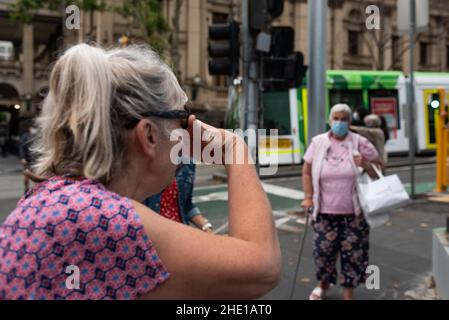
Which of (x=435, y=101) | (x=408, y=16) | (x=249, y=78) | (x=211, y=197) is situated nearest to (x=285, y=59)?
(x=249, y=78)

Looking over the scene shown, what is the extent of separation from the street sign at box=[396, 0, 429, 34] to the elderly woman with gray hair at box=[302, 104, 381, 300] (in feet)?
16.5

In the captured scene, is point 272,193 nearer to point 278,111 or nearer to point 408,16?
point 278,111

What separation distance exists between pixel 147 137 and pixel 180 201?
6.30ft

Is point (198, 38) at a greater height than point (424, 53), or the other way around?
point (424, 53)

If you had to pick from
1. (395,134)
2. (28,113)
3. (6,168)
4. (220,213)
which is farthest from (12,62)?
(220,213)

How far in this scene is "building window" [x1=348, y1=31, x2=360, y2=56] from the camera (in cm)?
3656

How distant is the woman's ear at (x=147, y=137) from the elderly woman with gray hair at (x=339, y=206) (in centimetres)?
328

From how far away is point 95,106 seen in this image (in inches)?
47.5

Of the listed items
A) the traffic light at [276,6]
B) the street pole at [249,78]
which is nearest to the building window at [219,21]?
the street pole at [249,78]

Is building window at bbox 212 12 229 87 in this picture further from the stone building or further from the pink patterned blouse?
the pink patterned blouse

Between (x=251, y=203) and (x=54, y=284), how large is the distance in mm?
525

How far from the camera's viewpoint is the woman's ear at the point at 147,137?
1263 millimetres

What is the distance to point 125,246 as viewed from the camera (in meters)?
1.12
